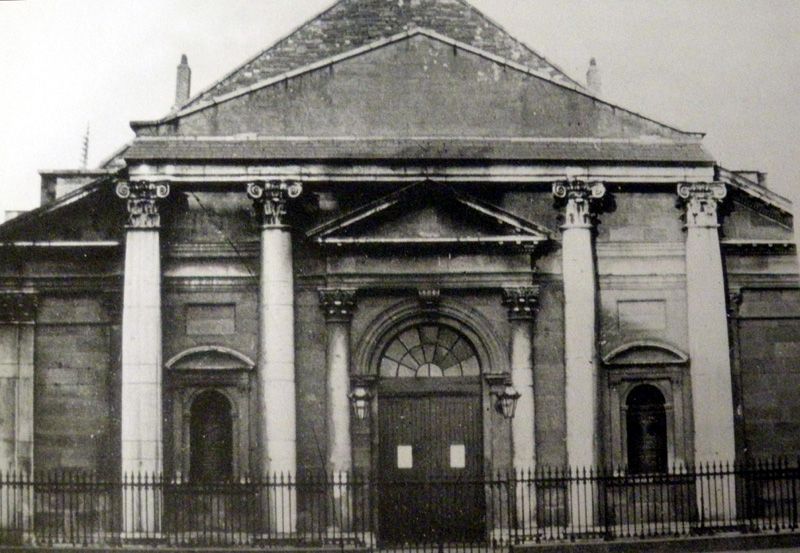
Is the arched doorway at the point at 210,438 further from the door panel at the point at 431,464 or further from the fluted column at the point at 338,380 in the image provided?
the door panel at the point at 431,464

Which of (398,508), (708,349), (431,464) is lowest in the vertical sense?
(398,508)

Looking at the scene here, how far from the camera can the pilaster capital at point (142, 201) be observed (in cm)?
1742

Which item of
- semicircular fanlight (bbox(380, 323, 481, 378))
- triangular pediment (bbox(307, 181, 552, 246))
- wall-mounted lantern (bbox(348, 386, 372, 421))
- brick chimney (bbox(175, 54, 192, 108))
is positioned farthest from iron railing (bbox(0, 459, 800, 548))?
brick chimney (bbox(175, 54, 192, 108))

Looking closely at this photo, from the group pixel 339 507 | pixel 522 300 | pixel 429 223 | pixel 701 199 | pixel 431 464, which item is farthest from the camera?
pixel 701 199

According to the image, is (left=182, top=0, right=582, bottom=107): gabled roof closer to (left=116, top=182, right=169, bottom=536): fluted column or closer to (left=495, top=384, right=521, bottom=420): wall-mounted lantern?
(left=116, top=182, right=169, bottom=536): fluted column

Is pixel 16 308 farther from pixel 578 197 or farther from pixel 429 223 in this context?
pixel 578 197

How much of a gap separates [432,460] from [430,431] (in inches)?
19.4

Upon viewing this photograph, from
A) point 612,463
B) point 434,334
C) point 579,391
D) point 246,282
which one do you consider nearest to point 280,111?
point 246,282

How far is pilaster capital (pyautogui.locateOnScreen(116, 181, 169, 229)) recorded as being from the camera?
57.2 ft

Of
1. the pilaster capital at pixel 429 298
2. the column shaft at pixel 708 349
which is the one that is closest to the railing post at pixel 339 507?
the pilaster capital at pixel 429 298

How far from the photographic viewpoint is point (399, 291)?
17.9 m

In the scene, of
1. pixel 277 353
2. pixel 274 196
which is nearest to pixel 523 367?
pixel 277 353

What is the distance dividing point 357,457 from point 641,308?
18.1 feet

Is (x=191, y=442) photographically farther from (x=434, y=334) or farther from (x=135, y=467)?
(x=434, y=334)
